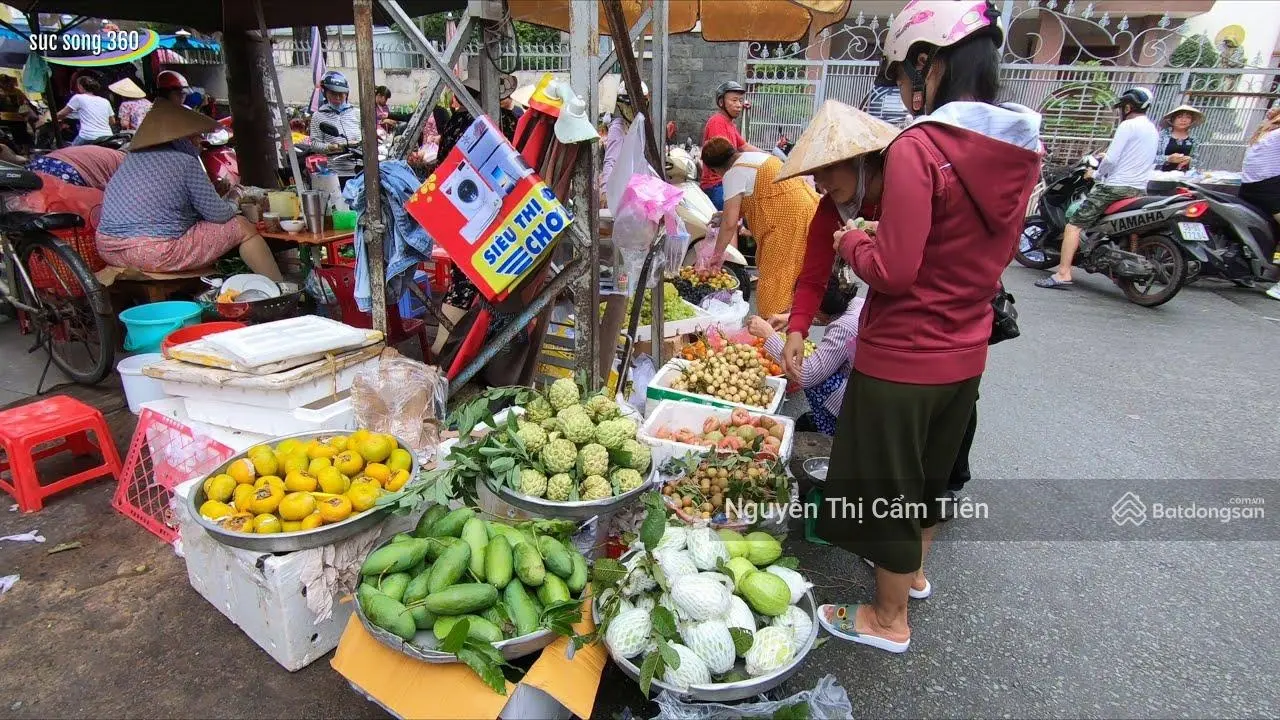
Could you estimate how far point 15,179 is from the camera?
156 inches

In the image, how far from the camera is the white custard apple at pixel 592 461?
2412 millimetres

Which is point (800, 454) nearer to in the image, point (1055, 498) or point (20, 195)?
point (1055, 498)

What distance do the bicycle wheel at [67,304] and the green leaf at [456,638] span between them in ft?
11.9

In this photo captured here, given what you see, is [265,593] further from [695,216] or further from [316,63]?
[316,63]

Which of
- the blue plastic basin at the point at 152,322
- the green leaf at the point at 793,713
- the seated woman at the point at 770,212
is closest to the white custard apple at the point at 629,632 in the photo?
the green leaf at the point at 793,713

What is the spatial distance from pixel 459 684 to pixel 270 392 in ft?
5.05

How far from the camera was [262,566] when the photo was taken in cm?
214

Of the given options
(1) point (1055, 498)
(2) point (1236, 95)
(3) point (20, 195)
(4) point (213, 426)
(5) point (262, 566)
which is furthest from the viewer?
(2) point (1236, 95)

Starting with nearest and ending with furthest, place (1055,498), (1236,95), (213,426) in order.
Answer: (213,426) < (1055,498) < (1236,95)

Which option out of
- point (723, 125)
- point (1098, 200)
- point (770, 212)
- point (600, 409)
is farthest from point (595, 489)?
point (1098, 200)

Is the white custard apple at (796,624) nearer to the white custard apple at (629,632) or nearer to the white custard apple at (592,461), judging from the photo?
the white custard apple at (629,632)

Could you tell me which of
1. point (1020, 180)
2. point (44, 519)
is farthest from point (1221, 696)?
point (44, 519)

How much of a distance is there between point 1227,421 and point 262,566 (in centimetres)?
565

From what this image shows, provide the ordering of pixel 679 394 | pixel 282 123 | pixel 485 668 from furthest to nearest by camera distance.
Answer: pixel 282 123 → pixel 679 394 → pixel 485 668
